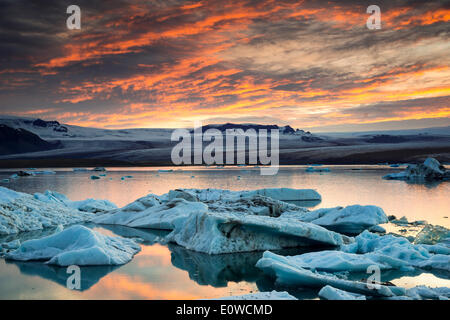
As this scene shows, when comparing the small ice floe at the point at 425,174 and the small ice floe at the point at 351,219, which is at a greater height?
the small ice floe at the point at 425,174

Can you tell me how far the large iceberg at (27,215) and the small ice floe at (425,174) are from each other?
2795 cm

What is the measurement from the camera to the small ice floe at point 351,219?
1120cm

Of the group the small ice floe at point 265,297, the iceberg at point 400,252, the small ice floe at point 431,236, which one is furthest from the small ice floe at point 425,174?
the small ice floe at point 265,297

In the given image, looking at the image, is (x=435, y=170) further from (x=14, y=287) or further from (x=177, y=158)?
(x=177, y=158)

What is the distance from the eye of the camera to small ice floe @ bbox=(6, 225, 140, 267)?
704 cm

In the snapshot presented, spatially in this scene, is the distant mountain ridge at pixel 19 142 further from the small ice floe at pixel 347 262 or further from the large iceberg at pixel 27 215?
the small ice floe at pixel 347 262

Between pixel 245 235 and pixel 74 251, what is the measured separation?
334cm

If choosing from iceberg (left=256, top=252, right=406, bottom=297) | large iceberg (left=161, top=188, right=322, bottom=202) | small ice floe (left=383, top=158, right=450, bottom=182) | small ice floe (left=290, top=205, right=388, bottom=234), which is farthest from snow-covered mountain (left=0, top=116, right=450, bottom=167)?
iceberg (left=256, top=252, right=406, bottom=297)

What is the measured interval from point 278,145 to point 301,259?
92513mm

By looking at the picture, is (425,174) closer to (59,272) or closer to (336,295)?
(336,295)

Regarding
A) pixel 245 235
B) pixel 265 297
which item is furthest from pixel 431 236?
pixel 265 297
